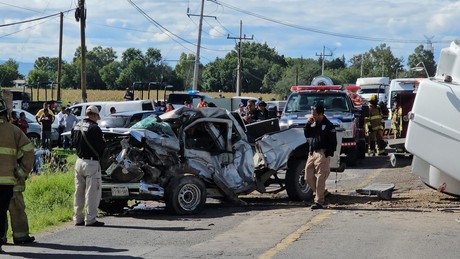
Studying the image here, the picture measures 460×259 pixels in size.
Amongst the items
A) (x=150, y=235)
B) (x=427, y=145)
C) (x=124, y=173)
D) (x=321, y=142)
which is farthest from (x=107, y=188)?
(x=427, y=145)

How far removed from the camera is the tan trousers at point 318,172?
43.1 feet

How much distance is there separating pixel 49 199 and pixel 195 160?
10.7ft

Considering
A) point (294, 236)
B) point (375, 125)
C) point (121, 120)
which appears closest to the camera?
point (294, 236)

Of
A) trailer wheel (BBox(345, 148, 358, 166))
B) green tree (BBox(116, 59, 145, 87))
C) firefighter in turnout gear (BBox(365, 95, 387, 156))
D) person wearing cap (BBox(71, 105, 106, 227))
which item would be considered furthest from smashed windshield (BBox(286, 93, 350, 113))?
green tree (BBox(116, 59, 145, 87))

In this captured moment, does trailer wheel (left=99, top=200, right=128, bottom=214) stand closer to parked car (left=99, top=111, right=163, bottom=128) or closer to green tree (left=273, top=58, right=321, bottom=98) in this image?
parked car (left=99, top=111, right=163, bottom=128)

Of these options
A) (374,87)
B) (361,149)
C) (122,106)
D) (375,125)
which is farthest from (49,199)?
(374,87)

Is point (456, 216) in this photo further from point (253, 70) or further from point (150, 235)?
point (253, 70)

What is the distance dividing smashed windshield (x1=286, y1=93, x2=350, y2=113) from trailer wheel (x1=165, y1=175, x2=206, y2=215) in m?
9.15

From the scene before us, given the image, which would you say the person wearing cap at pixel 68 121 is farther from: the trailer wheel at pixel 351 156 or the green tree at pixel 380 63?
the green tree at pixel 380 63

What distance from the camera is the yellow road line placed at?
9.05 metres

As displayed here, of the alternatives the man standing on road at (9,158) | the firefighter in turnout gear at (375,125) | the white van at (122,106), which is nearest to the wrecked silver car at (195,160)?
the man standing on road at (9,158)

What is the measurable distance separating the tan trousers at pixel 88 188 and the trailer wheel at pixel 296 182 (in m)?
4.02

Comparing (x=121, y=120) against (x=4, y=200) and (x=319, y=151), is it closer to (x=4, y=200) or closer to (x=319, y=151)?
(x=319, y=151)

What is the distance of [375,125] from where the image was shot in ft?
79.0
